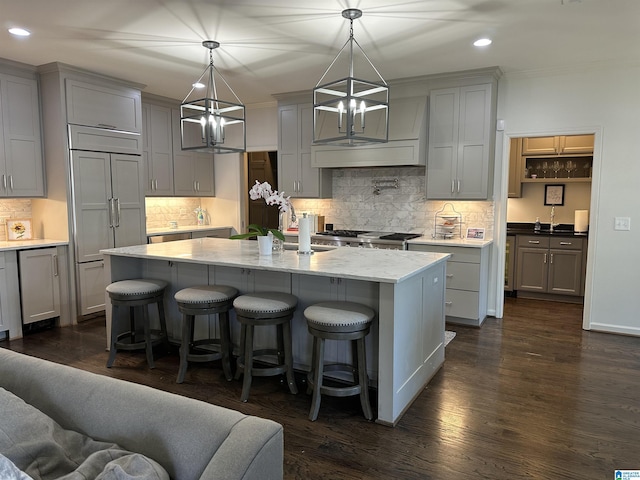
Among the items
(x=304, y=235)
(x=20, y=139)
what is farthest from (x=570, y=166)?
(x=20, y=139)

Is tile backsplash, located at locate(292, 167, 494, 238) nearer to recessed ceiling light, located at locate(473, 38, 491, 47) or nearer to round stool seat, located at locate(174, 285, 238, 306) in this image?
recessed ceiling light, located at locate(473, 38, 491, 47)

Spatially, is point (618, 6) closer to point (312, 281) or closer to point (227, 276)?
point (312, 281)

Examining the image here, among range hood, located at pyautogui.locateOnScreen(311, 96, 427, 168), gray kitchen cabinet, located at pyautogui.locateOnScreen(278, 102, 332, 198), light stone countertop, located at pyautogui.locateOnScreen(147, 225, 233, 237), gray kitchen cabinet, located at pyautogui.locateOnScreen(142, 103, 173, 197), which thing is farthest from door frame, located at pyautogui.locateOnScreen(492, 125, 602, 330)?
gray kitchen cabinet, located at pyautogui.locateOnScreen(142, 103, 173, 197)

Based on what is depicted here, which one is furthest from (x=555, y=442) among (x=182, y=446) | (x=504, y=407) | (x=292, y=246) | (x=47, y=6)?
(x=47, y=6)

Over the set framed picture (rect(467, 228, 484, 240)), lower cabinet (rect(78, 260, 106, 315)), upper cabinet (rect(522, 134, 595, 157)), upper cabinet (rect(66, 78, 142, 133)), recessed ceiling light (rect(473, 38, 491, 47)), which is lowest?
lower cabinet (rect(78, 260, 106, 315))

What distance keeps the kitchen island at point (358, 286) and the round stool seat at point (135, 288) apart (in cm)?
24

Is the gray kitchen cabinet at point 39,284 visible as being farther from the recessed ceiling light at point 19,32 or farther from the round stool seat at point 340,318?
the round stool seat at point 340,318

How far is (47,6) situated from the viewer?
10.3 feet

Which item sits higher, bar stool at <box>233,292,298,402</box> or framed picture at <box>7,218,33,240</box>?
framed picture at <box>7,218,33,240</box>

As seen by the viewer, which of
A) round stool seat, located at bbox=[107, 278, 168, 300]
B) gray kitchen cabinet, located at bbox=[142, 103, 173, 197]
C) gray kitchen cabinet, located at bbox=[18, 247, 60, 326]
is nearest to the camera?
round stool seat, located at bbox=[107, 278, 168, 300]

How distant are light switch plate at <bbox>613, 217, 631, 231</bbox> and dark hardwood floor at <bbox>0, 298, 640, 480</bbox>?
3.64 feet

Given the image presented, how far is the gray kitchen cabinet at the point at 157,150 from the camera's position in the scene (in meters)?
6.05

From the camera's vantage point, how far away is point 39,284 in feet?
14.9

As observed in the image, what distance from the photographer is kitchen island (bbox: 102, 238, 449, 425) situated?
8.99 ft
